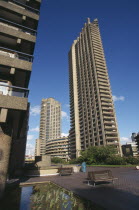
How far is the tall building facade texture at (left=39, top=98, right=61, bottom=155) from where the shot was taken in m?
148

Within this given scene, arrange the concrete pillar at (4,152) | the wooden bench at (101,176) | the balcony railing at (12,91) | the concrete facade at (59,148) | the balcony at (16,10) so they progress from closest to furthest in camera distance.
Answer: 1. the concrete pillar at (4,152)
2. the balcony railing at (12,91)
3. the wooden bench at (101,176)
4. the balcony at (16,10)
5. the concrete facade at (59,148)

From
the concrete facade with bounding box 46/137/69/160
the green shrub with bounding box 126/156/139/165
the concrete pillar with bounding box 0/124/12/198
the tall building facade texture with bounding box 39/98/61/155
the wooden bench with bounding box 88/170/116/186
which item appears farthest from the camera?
the tall building facade texture with bounding box 39/98/61/155

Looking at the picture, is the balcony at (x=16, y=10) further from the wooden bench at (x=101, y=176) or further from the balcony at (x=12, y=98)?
the wooden bench at (x=101, y=176)

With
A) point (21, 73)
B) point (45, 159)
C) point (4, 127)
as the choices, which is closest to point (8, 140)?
point (4, 127)

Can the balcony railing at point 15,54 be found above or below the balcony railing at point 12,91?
above

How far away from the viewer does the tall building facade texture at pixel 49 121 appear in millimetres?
147625

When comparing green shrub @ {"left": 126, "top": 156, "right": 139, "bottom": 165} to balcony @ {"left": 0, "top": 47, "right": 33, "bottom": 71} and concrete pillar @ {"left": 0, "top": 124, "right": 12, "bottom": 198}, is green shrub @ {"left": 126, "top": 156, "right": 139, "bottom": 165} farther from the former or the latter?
balcony @ {"left": 0, "top": 47, "right": 33, "bottom": 71}

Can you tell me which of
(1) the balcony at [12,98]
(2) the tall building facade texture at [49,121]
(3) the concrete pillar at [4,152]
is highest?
(2) the tall building facade texture at [49,121]

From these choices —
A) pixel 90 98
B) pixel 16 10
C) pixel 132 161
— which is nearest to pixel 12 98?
pixel 16 10

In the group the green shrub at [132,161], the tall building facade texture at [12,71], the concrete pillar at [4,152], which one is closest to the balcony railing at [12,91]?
the tall building facade texture at [12,71]

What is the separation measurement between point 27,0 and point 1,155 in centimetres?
1638

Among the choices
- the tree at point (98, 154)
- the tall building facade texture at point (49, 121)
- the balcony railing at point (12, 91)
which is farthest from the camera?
the tall building facade texture at point (49, 121)

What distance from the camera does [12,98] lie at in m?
7.69

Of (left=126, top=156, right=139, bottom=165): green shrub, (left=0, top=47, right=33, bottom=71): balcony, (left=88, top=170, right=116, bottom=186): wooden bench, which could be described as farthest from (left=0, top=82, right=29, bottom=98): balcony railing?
(left=126, top=156, right=139, bottom=165): green shrub
